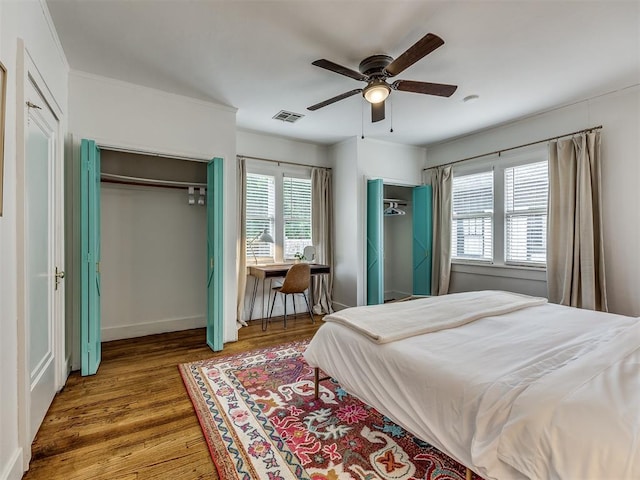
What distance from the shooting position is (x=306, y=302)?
4961mm

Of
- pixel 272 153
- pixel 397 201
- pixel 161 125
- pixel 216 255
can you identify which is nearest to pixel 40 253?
pixel 216 255

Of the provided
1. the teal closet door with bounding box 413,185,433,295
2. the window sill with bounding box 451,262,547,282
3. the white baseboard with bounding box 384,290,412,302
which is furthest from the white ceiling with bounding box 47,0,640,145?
the white baseboard with bounding box 384,290,412,302

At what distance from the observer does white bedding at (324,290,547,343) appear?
1.91 m

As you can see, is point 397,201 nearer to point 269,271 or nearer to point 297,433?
point 269,271

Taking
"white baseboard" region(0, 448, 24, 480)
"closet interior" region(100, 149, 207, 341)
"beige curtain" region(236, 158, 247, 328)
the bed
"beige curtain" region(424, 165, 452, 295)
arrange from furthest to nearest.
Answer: "beige curtain" region(424, 165, 452, 295)
"beige curtain" region(236, 158, 247, 328)
"closet interior" region(100, 149, 207, 341)
"white baseboard" region(0, 448, 24, 480)
the bed

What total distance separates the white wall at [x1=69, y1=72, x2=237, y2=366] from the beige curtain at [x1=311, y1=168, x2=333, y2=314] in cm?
163

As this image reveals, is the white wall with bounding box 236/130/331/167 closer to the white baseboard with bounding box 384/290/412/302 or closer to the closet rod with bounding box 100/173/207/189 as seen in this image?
the closet rod with bounding box 100/173/207/189

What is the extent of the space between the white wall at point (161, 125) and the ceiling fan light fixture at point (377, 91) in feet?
5.96

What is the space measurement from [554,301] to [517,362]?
287 cm

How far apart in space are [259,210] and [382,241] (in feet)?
6.30

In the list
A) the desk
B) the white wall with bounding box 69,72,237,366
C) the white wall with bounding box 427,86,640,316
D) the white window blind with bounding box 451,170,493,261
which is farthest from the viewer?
the white window blind with bounding box 451,170,493,261

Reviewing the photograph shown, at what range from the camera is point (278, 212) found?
487 centimetres

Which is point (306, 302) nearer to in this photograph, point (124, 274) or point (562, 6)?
point (124, 274)

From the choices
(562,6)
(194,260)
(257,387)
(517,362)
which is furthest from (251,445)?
(562,6)
